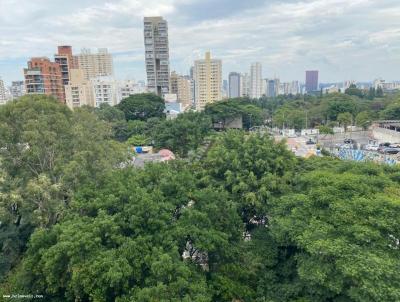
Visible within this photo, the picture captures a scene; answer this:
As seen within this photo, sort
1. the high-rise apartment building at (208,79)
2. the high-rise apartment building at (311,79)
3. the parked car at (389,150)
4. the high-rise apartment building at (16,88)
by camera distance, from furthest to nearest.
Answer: the high-rise apartment building at (311,79)
the high-rise apartment building at (16,88)
the high-rise apartment building at (208,79)
the parked car at (389,150)

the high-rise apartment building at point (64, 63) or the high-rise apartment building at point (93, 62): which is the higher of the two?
the high-rise apartment building at point (93, 62)

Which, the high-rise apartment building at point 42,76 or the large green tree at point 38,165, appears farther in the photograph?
the high-rise apartment building at point 42,76

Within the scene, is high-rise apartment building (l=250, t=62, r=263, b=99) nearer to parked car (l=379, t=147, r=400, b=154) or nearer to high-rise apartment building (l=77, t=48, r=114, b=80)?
high-rise apartment building (l=77, t=48, r=114, b=80)

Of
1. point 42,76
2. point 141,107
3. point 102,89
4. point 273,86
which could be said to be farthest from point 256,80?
point 42,76

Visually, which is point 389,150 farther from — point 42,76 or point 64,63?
point 64,63

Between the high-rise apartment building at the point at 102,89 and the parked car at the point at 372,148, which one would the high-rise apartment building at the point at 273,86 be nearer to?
the high-rise apartment building at the point at 102,89

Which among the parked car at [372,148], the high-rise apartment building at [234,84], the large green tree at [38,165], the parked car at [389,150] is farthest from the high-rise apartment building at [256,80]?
the large green tree at [38,165]

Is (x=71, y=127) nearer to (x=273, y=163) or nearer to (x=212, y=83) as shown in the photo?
(x=273, y=163)
